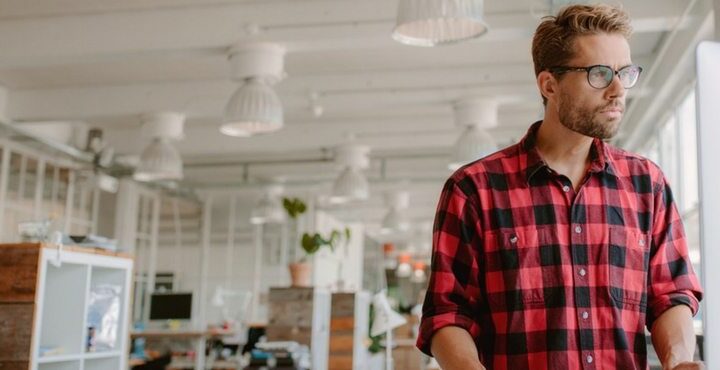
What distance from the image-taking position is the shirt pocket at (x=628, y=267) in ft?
5.29

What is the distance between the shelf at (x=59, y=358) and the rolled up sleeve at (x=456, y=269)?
12.4 feet

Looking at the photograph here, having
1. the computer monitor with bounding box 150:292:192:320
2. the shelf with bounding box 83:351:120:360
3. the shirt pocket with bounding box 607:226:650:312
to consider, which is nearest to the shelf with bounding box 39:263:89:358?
the shelf with bounding box 83:351:120:360

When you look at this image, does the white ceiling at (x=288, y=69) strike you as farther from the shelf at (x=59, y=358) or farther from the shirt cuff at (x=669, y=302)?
the shirt cuff at (x=669, y=302)

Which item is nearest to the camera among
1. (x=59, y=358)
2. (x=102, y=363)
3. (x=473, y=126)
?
(x=59, y=358)

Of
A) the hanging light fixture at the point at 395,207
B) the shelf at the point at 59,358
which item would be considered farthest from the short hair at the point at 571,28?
the hanging light fixture at the point at 395,207

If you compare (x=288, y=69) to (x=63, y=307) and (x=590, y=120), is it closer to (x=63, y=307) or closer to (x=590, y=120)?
(x=63, y=307)

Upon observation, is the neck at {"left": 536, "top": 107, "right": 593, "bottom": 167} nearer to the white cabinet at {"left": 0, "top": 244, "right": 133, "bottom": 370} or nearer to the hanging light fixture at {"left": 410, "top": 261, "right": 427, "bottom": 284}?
the white cabinet at {"left": 0, "top": 244, "right": 133, "bottom": 370}

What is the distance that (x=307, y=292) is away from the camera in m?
8.05

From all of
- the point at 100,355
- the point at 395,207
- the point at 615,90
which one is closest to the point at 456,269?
the point at 615,90

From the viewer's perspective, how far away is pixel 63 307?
5.33 metres

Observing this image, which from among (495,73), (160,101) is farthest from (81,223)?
(495,73)

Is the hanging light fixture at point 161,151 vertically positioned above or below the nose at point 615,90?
above

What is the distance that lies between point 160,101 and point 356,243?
479 inches

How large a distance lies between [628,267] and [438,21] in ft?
10.8
